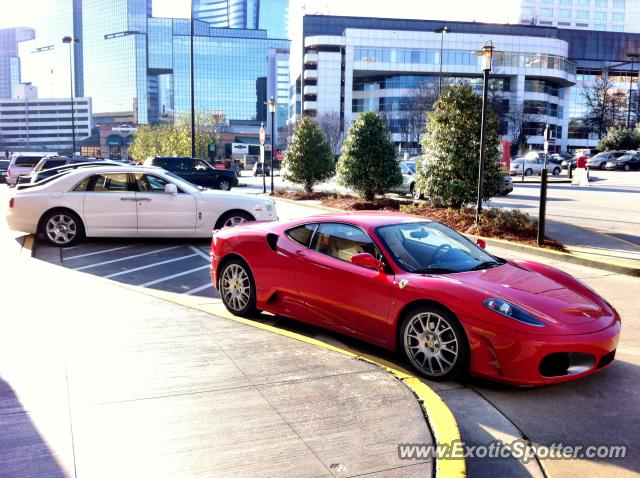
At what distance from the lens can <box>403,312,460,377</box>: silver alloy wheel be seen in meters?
4.96

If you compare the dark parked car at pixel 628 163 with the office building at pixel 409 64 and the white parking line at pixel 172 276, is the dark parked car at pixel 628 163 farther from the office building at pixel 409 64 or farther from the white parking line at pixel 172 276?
the white parking line at pixel 172 276

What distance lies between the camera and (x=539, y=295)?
16.6ft

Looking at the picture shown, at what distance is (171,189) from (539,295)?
8.07m

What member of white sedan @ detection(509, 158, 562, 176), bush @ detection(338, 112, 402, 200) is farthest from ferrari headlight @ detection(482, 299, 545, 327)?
white sedan @ detection(509, 158, 562, 176)

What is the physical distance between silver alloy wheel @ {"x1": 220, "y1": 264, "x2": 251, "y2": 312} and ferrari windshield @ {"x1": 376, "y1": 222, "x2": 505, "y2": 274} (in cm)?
179

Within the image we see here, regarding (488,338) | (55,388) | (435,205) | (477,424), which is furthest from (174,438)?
(435,205)

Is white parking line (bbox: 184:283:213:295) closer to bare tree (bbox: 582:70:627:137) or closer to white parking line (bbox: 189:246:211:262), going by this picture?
white parking line (bbox: 189:246:211:262)

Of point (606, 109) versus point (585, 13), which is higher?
point (585, 13)

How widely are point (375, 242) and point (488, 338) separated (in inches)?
55.2

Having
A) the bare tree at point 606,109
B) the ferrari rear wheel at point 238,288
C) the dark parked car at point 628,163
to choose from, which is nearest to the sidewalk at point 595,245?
the ferrari rear wheel at point 238,288

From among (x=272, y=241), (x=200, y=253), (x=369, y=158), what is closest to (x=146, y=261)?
(x=200, y=253)

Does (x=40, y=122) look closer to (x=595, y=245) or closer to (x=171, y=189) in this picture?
(x=171, y=189)

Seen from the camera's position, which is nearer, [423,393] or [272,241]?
[423,393]

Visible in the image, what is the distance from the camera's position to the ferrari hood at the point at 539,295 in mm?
4844
